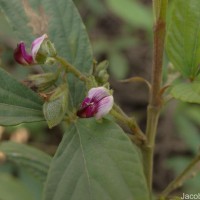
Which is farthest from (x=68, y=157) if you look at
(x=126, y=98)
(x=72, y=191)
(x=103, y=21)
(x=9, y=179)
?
(x=103, y=21)

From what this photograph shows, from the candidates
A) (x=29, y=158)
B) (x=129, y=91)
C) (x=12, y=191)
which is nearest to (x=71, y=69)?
(x=29, y=158)

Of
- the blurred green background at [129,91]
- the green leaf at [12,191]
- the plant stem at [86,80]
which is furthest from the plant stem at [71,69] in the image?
the blurred green background at [129,91]

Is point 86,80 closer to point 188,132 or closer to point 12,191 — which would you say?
point 12,191

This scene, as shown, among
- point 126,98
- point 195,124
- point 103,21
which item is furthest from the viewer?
point 103,21

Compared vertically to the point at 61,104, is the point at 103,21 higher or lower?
lower

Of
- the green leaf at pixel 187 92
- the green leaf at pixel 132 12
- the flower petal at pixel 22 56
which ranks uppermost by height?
the flower petal at pixel 22 56

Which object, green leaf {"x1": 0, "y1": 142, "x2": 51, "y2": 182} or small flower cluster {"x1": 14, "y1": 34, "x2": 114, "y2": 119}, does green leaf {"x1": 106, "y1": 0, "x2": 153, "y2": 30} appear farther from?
small flower cluster {"x1": 14, "y1": 34, "x2": 114, "y2": 119}

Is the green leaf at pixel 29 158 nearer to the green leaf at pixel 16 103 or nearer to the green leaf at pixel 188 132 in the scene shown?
the green leaf at pixel 16 103

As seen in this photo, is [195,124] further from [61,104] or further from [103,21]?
[61,104]
